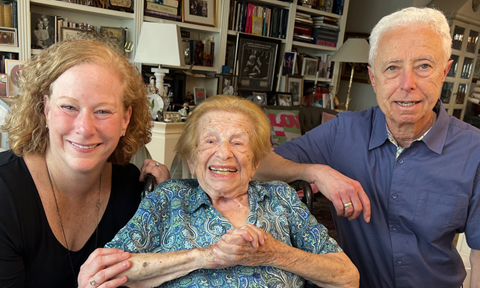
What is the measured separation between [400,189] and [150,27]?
2457 millimetres

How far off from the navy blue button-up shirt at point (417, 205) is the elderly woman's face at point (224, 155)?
55 centimetres

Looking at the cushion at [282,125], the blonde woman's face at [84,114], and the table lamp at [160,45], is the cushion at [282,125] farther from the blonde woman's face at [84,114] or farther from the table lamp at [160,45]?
the blonde woman's face at [84,114]

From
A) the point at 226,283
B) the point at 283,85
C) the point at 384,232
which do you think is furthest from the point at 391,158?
the point at 283,85

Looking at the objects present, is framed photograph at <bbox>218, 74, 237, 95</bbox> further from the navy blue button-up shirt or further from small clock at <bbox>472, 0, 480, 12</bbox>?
small clock at <bbox>472, 0, 480, 12</bbox>

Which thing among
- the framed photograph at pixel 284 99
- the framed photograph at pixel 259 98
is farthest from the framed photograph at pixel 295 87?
the framed photograph at pixel 259 98

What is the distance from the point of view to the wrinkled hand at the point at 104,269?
0.97 m

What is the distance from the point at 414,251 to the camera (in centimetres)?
139

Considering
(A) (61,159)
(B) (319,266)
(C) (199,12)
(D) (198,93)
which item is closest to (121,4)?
(C) (199,12)

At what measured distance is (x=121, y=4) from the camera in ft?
10.9

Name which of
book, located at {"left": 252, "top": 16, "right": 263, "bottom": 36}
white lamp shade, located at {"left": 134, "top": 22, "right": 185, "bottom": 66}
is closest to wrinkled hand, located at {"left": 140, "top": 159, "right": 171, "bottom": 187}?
white lamp shade, located at {"left": 134, "top": 22, "right": 185, "bottom": 66}

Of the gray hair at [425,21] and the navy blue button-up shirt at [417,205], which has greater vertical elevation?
the gray hair at [425,21]

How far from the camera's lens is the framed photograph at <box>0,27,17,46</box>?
A: 2840 millimetres

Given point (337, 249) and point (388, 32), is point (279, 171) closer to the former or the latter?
point (337, 249)

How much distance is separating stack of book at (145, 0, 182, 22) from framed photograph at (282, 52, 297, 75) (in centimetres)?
149
